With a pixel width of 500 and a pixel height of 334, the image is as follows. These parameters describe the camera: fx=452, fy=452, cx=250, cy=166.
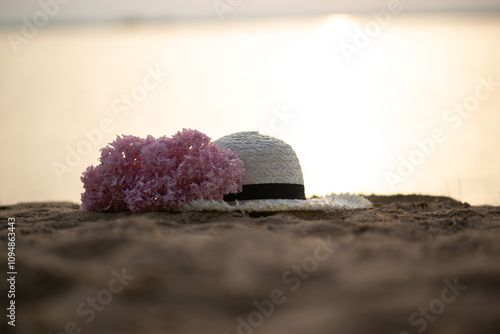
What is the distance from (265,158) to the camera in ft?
10.0

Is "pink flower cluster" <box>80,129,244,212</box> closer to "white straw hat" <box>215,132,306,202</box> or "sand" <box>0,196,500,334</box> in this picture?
"white straw hat" <box>215,132,306,202</box>

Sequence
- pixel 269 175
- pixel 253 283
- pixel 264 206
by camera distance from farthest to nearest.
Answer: pixel 269 175
pixel 264 206
pixel 253 283

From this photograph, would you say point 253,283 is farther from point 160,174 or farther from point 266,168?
point 266,168

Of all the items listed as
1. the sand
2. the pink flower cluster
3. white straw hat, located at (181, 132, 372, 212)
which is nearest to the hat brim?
white straw hat, located at (181, 132, 372, 212)

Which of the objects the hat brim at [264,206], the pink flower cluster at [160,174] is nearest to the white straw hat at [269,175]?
the hat brim at [264,206]

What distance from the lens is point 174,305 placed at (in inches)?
42.8

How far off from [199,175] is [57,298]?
1.62 metres

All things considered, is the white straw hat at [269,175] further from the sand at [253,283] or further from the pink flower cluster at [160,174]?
the sand at [253,283]

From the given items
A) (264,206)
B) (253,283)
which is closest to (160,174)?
(264,206)

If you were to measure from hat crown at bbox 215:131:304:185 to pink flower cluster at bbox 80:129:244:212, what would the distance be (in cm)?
12

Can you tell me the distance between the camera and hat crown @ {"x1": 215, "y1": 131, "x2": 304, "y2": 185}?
9.91 ft

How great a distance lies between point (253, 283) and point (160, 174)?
5.63 ft

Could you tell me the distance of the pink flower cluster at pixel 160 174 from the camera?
2.70m

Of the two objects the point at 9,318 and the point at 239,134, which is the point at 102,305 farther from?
the point at 239,134
